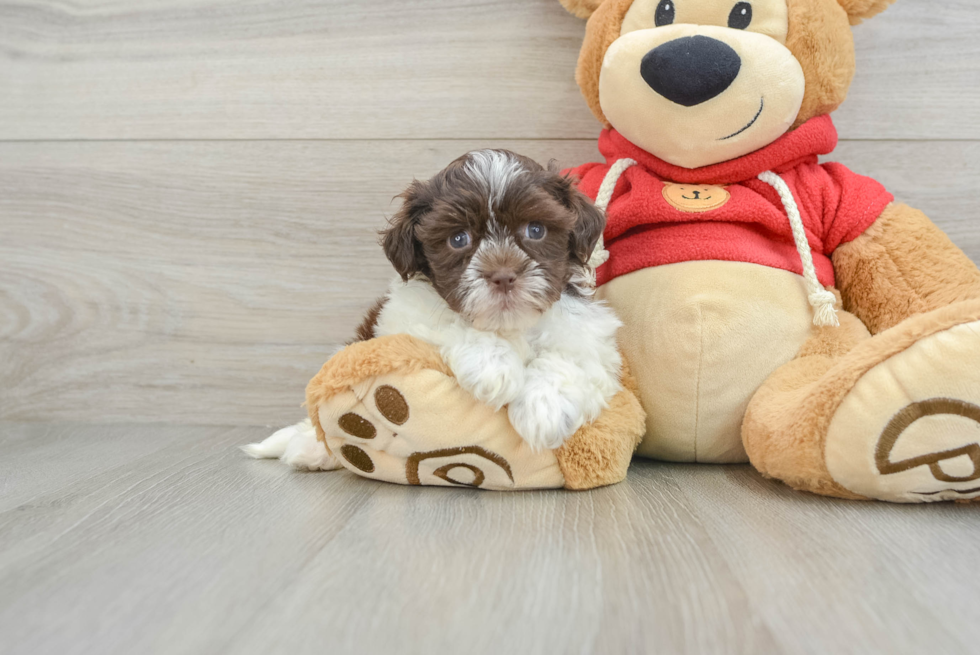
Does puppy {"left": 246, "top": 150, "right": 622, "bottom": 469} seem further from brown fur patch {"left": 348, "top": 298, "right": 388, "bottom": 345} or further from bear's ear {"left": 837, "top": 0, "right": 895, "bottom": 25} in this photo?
bear's ear {"left": 837, "top": 0, "right": 895, "bottom": 25}

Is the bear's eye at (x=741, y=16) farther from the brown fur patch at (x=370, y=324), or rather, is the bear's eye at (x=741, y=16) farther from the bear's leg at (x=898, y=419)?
the brown fur patch at (x=370, y=324)

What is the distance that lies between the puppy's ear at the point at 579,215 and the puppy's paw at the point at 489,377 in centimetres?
25

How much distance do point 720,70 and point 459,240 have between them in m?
0.57

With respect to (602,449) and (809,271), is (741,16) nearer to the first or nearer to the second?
(809,271)

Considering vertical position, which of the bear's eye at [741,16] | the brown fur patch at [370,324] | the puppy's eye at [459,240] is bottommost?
the brown fur patch at [370,324]

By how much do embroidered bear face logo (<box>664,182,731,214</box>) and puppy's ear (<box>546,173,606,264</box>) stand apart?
23 centimetres

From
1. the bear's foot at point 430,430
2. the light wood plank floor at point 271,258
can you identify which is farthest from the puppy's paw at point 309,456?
the bear's foot at point 430,430

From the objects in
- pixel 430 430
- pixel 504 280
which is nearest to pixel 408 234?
pixel 504 280

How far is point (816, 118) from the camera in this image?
1364 millimetres

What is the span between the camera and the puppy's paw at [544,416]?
3.62 feet

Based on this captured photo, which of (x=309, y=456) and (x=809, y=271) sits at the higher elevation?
(x=809, y=271)

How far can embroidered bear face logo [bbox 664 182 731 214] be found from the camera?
1351mm

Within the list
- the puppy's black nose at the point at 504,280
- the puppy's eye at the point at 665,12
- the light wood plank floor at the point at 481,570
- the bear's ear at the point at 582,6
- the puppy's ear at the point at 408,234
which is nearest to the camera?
the light wood plank floor at the point at 481,570

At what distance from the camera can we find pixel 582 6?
1501 mm
